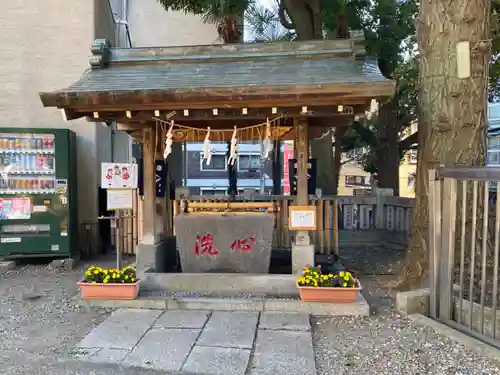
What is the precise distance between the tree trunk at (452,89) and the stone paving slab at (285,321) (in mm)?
2014

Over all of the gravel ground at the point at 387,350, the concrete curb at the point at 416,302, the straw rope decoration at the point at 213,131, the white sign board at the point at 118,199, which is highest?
the straw rope decoration at the point at 213,131

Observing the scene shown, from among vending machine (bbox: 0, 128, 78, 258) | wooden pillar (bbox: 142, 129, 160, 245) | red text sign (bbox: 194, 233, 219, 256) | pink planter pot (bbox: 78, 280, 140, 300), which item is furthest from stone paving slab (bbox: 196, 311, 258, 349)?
vending machine (bbox: 0, 128, 78, 258)

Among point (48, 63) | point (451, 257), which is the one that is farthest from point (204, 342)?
point (48, 63)

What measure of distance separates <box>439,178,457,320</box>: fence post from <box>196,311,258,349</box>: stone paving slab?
90.9 inches

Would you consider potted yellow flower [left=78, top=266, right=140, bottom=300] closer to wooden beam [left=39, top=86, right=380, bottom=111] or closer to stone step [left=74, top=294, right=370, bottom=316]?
stone step [left=74, top=294, right=370, bottom=316]

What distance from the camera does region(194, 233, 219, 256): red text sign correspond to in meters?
6.94

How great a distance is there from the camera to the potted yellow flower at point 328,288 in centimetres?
571

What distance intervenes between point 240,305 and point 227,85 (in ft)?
9.85

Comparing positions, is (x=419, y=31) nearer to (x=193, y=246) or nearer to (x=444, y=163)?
(x=444, y=163)

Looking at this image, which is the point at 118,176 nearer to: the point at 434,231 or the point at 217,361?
the point at 217,361

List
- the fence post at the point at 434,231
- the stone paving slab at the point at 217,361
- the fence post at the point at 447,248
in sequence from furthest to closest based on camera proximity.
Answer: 1. the fence post at the point at 434,231
2. the fence post at the point at 447,248
3. the stone paving slab at the point at 217,361

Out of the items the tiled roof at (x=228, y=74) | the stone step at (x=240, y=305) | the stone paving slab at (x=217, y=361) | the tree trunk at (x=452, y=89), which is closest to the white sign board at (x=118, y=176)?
the tiled roof at (x=228, y=74)

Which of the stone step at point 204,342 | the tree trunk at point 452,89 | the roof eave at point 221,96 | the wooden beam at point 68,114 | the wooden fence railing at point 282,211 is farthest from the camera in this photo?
the wooden fence railing at point 282,211

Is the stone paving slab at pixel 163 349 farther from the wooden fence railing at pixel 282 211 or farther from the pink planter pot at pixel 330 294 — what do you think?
the wooden fence railing at pixel 282 211
